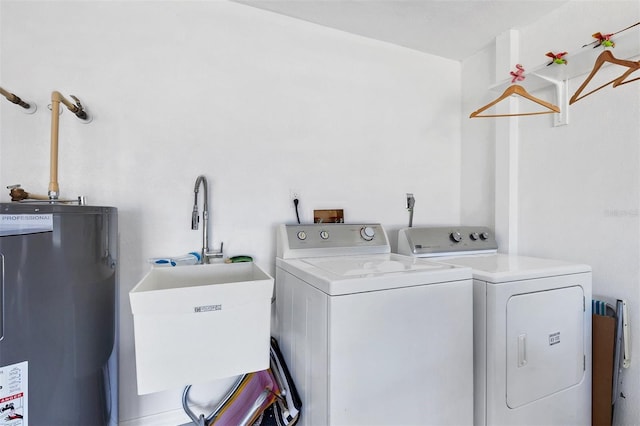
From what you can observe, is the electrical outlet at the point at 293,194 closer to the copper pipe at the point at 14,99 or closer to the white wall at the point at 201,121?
the white wall at the point at 201,121

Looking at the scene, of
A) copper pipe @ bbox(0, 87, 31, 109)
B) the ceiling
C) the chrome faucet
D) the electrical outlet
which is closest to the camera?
copper pipe @ bbox(0, 87, 31, 109)

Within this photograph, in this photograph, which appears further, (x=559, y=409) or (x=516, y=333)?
(x=559, y=409)

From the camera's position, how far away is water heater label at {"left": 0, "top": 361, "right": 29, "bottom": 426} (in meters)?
0.84

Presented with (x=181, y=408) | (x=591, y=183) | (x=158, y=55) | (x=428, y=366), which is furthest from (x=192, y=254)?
(x=591, y=183)

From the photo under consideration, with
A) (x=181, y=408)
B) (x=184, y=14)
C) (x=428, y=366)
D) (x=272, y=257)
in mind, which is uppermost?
(x=184, y=14)

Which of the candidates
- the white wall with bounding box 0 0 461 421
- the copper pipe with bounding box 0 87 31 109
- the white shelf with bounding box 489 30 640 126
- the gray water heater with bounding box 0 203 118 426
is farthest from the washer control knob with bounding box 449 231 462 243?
the copper pipe with bounding box 0 87 31 109

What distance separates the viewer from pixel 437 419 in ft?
3.82

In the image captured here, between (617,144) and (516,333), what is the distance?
1147 millimetres

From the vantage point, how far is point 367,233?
69.5 inches

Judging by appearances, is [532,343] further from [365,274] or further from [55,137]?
[55,137]

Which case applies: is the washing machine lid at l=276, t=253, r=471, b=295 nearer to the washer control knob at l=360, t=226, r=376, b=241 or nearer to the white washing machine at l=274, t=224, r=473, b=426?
the white washing machine at l=274, t=224, r=473, b=426

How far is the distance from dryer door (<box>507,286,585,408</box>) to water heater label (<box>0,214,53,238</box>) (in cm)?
173

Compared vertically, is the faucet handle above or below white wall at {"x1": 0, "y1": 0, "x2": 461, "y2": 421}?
below

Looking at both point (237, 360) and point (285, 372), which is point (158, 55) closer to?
point (237, 360)
